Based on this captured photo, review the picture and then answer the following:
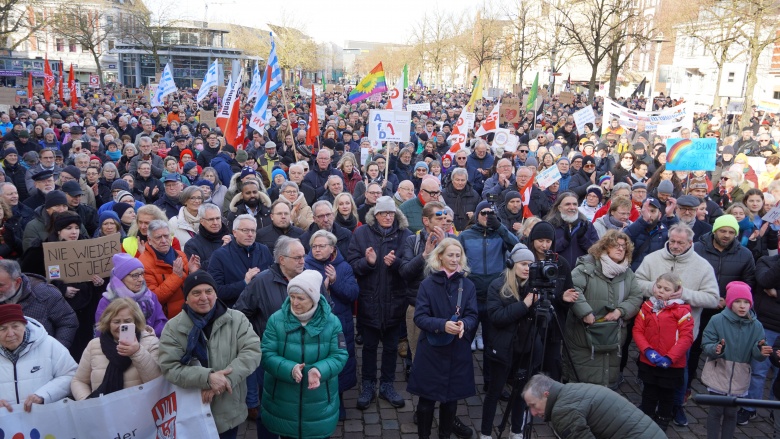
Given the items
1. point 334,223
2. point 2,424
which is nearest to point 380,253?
point 334,223

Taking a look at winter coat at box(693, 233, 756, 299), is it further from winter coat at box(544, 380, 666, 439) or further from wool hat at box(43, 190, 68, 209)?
wool hat at box(43, 190, 68, 209)

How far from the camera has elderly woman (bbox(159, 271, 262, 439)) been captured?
362 centimetres

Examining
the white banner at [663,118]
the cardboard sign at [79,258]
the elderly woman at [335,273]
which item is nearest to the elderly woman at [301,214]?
the elderly woman at [335,273]

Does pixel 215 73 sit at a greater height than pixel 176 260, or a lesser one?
greater

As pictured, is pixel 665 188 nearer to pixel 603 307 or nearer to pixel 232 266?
pixel 603 307

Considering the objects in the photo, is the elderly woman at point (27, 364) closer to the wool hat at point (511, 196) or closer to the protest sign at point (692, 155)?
the wool hat at point (511, 196)

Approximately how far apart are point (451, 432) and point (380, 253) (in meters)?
1.66

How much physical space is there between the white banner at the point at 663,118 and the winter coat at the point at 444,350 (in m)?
11.5

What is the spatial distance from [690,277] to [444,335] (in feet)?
7.81

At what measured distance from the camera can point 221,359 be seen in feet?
12.3

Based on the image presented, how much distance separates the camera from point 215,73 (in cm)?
1741

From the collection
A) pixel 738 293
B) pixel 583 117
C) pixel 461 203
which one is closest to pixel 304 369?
pixel 738 293

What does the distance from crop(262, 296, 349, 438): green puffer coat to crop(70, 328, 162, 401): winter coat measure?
0.73 metres

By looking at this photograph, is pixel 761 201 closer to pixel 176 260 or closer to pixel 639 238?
pixel 639 238
